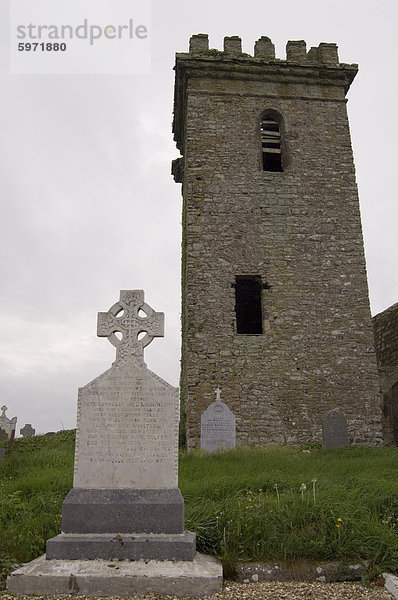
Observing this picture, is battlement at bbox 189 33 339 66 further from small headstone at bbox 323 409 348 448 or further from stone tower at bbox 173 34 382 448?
small headstone at bbox 323 409 348 448

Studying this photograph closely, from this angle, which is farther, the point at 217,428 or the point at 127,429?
the point at 217,428

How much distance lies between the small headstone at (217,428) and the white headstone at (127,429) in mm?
5409

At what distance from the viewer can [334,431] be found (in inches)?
407

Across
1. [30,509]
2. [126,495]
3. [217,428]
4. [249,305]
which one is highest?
[249,305]

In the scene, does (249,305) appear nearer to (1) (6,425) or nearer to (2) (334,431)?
(2) (334,431)

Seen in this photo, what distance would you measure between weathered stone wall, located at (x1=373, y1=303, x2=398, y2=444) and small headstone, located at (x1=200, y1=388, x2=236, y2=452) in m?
5.52

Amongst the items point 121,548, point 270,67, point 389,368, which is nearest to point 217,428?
point 121,548

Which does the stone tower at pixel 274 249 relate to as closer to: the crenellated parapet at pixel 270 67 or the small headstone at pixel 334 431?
the crenellated parapet at pixel 270 67

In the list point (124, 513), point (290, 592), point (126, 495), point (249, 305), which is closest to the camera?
point (290, 592)

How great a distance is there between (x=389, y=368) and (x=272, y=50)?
9.53m

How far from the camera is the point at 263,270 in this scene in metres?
11.9

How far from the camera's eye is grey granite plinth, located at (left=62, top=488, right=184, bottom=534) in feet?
13.5

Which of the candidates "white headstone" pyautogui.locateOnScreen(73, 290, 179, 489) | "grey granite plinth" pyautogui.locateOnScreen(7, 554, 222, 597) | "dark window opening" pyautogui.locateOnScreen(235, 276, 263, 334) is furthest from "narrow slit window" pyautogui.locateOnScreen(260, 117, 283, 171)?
"grey granite plinth" pyautogui.locateOnScreen(7, 554, 222, 597)

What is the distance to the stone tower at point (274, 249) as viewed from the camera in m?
11.0
